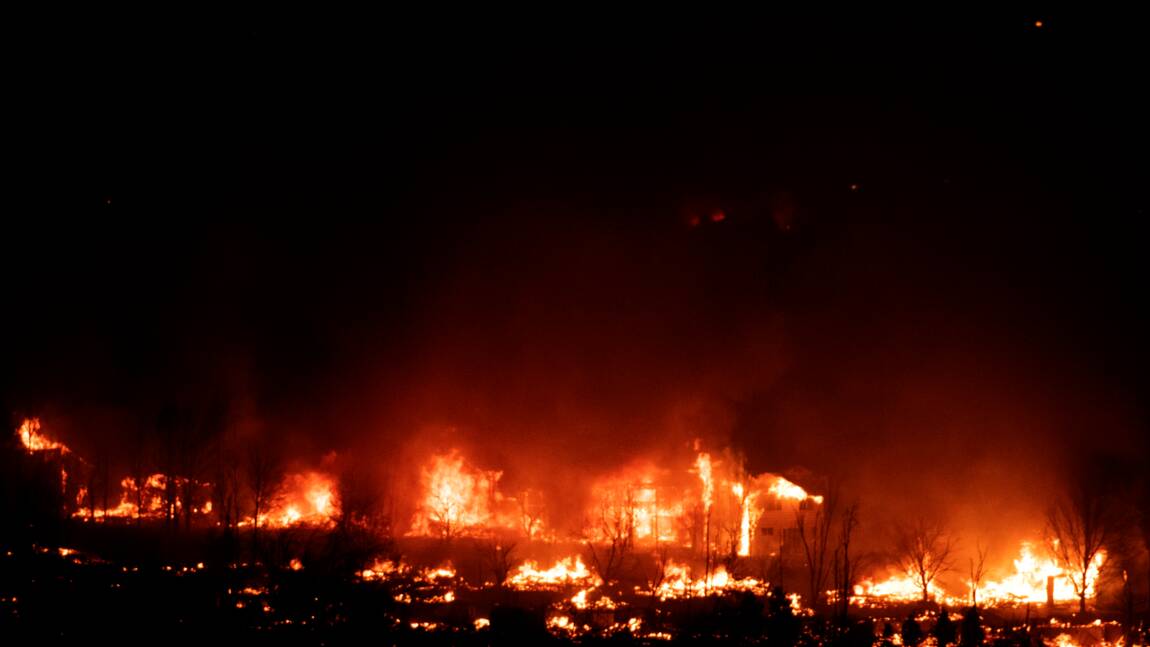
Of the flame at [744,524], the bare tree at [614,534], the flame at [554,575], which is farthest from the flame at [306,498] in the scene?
the flame at [744,524]

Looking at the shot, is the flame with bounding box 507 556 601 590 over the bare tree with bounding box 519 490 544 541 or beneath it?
beneath

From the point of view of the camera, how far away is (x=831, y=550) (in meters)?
39.6

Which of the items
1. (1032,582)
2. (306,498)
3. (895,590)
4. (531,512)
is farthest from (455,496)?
(1032,582)

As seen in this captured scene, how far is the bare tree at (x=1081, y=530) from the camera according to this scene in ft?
119

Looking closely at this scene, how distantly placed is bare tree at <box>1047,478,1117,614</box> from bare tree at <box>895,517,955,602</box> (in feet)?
13.8

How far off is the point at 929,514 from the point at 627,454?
47.4ft

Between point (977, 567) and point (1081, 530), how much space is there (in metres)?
4.48

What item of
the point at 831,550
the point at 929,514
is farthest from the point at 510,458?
the point at 929,514

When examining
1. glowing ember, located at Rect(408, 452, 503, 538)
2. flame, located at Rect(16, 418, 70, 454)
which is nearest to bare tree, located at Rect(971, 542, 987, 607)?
glowing ember, located at Rect(408, 452, 503, 538)

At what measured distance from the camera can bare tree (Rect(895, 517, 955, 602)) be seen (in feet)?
123

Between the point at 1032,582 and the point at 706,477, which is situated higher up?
the point at 706,477

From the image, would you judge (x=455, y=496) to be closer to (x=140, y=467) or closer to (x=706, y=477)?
(x=706, y=477)

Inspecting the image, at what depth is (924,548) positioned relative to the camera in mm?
38594

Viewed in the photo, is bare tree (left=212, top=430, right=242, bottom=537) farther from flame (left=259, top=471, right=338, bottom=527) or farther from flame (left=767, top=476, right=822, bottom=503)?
flame (left=767, top=476, right=822, bottom=503)
